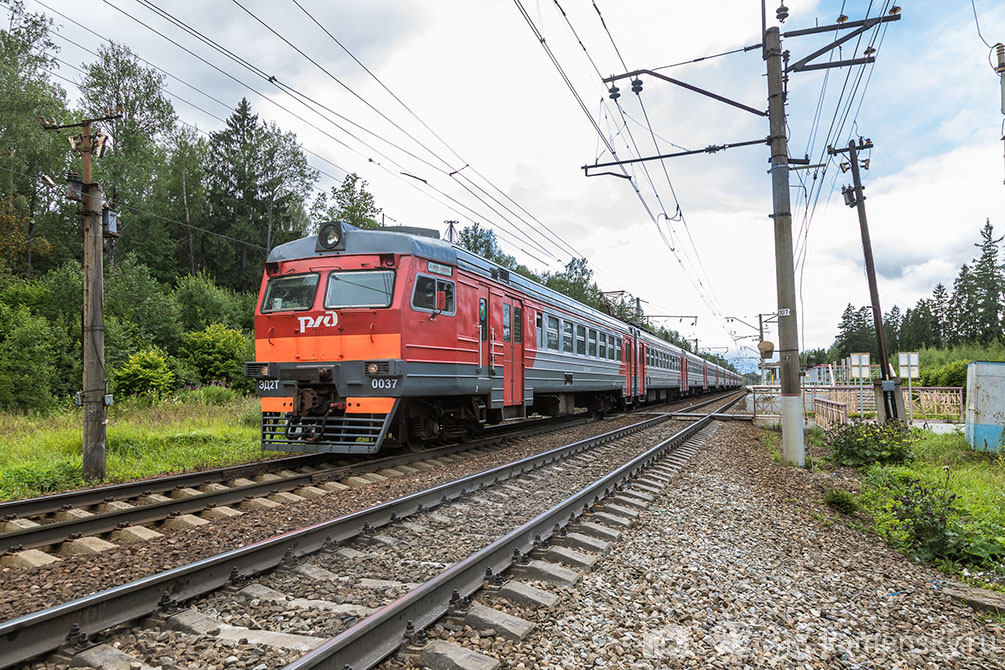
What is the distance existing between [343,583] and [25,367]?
19.0 m

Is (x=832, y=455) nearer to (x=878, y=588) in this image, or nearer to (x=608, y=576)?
(x=878, y=588)

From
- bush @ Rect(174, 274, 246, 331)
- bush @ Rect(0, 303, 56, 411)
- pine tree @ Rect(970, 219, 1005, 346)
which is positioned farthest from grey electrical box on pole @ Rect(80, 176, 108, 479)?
pine tree @ Rect(970, 219, 1005, 346)

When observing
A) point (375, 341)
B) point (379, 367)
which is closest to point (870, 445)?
point (379, 367)

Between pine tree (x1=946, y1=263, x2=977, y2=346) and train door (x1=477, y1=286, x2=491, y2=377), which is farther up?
pine tree (x1=946, y1=263, x2=977, y2=346)

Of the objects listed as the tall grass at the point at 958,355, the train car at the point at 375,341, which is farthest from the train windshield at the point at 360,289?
the tall grass at the point at 958,355

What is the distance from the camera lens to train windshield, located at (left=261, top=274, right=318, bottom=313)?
28.7ft

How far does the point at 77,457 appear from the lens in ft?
28.9

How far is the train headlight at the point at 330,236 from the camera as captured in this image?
878 cm

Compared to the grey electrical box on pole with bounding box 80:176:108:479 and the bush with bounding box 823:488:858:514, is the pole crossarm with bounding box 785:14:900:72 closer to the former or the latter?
the bush with bounding box 823:488:858:514

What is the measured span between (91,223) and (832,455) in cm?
1245

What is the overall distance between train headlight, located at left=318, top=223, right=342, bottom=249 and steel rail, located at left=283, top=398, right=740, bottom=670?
5245 millimetres

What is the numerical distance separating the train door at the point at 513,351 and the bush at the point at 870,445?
18.9ft

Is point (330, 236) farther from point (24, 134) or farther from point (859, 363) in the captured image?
point (24, 134)

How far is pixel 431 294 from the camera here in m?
8.89
